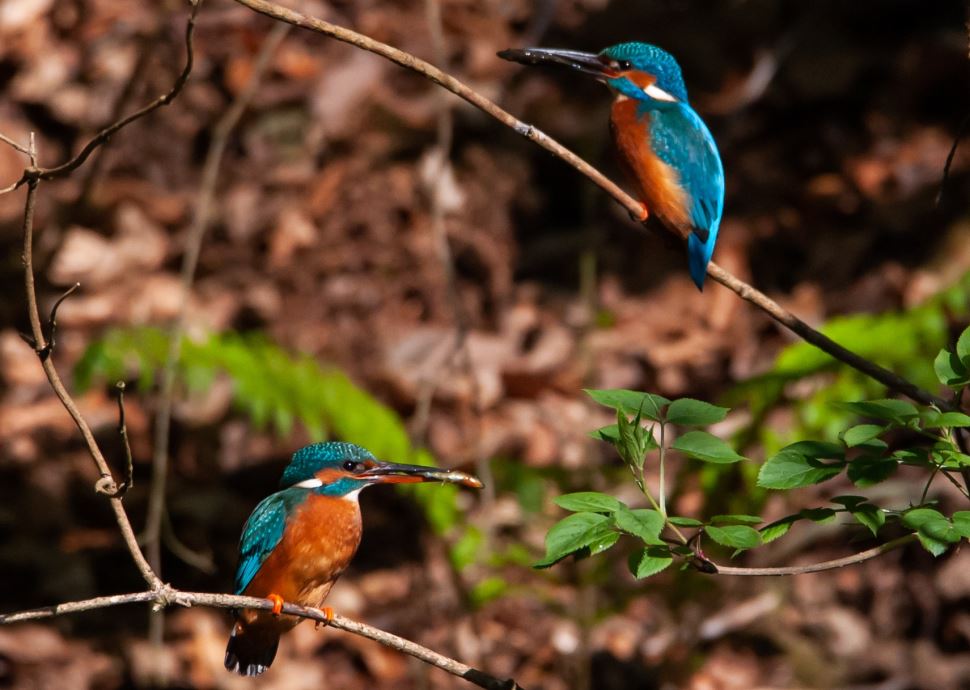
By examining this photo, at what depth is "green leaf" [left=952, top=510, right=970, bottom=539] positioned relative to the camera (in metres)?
1.59

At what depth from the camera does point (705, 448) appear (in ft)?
5.48

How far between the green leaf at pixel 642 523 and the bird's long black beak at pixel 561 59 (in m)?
0.91

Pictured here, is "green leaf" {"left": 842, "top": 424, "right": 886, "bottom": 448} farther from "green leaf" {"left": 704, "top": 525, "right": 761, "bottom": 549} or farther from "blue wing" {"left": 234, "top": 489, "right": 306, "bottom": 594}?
"blue wing" {"left": 234, "top": 489, "right": 306, "bottom": 594}

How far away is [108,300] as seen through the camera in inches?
240

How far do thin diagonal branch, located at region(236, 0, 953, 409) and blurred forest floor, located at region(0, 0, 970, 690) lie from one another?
246 cm

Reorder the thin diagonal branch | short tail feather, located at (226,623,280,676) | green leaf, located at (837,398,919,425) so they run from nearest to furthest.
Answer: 1. green leaf, located at (837,398,919,425)
2. the thin diagonal branch
3. short tail feather, located at (226,623,280,676)

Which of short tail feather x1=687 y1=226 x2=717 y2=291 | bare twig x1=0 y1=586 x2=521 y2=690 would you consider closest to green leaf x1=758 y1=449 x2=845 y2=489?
bare twig x1=0 y1=586 x2=521 y2=690

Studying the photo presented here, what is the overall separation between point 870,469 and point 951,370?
21 centimetres

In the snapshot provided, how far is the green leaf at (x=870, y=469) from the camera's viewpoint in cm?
170

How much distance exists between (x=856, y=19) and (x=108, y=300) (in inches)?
175

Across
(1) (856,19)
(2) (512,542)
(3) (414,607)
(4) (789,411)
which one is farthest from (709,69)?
(3) (414,607)

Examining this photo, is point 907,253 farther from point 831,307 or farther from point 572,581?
point 572,581

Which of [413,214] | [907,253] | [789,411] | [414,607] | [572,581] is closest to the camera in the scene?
[572,581]

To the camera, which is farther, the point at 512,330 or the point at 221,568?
the point at 512,330
